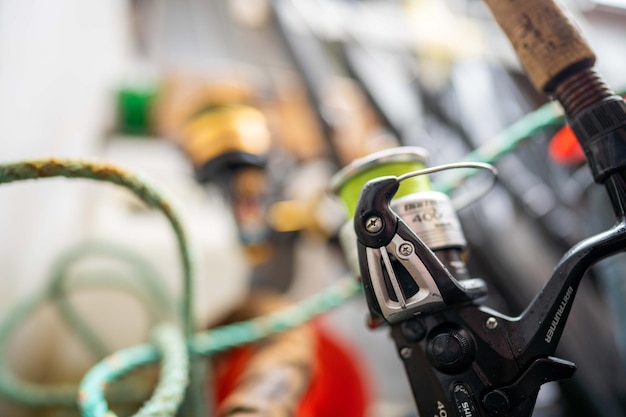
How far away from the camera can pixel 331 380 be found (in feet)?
2.16

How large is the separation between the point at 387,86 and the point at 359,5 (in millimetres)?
427

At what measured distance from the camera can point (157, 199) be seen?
0.35m

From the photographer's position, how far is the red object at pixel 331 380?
0.62 m

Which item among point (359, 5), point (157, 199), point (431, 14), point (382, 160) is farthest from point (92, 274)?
point (359, 5)

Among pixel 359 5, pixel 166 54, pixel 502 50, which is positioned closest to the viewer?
pixel 166 54

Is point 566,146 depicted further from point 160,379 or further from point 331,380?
point 160,379

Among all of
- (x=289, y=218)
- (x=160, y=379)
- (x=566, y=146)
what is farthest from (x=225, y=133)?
(x=566, y=146)

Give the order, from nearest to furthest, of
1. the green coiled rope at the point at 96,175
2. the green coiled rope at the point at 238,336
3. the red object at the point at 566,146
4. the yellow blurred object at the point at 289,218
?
the green coiled rope at the point at 96,175, the green coiled rope at the point at 238,336, the red object at the point at 566,146, the yellow blurred object at the point at 289,218

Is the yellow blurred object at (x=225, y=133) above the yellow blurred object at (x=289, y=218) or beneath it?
above

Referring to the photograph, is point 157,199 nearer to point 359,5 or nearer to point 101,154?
point 101,154

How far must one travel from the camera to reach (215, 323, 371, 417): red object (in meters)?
0.62

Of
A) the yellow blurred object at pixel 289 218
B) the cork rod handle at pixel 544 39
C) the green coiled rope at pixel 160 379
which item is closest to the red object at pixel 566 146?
the cork rod handle at pixel 544 39

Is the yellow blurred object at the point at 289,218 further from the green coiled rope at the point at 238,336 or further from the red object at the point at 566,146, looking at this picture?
the red object at the point at 566,146

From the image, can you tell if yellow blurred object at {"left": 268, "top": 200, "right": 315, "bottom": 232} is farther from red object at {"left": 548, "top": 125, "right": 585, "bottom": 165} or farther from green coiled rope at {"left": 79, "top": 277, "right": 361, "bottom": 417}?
red object at {"left": 548, "top": 125, "right": 585, "bottom": 165}
